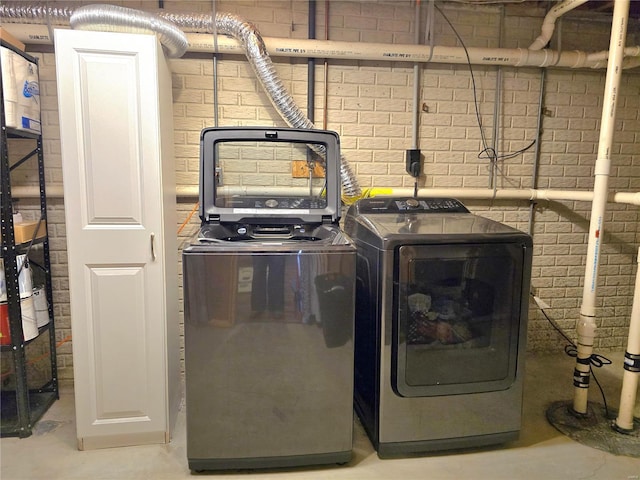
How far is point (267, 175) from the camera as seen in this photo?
2.51m

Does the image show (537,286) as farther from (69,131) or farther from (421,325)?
(69,131)

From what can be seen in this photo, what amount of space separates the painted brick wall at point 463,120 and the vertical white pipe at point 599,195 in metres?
0.71

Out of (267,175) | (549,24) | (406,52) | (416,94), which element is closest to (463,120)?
(416,94)

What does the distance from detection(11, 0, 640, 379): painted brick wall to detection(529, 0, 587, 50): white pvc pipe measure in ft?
0.40

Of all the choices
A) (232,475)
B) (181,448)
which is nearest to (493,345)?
(232,475)

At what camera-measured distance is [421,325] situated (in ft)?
5.95

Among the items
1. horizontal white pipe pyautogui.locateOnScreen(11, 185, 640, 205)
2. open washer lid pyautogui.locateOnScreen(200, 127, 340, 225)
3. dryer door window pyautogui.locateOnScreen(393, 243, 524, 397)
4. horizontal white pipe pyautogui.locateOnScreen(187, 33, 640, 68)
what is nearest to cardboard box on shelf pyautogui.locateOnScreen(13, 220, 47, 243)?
horizontal white pipe pyautogui.locateOnScreen(11, 185, 640, 205)

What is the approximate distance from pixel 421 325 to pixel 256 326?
2.31ft

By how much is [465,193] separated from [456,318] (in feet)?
3.65

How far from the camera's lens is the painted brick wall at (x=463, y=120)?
8.05 feet

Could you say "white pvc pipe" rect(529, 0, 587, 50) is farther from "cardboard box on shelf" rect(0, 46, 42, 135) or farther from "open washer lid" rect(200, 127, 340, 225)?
"cardboard box on shelf" rect(0, 46, 42, 135)

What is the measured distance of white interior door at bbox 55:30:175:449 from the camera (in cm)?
176

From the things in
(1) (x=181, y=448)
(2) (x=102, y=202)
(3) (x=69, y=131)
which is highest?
(3) (x=69, y=131)

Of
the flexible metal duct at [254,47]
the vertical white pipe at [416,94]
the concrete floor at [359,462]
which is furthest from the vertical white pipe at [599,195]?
the flexible metal duct at [254,47]
